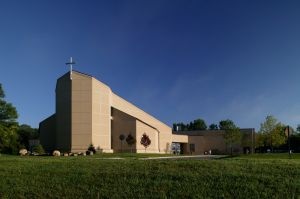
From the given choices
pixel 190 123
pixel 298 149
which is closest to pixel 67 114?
pixel 298 149

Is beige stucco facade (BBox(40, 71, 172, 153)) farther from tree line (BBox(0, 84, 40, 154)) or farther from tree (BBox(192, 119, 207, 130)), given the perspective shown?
tree (BBox(192, 119, 207, 130))

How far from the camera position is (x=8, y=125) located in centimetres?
5453

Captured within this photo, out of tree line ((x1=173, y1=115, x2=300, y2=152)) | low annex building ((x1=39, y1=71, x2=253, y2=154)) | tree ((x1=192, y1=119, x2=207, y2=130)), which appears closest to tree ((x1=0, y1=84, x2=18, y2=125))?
low annex building ((x1=39, y1=71, x2=253, y2=154))

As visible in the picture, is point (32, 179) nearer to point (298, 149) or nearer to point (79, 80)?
point (79, 80)

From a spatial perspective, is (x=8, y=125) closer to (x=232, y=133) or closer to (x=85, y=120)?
(x=85, y=120)

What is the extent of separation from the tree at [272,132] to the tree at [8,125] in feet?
131

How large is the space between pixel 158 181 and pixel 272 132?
66126 mm

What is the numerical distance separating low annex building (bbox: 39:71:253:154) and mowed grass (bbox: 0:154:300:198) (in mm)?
45907

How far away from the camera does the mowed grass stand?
389 inches

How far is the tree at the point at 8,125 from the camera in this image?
52.3 m

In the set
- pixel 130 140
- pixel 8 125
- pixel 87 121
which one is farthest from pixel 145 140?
pixel 8 125

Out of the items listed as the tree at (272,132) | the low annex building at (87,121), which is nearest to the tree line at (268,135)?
the tree at (272,132)

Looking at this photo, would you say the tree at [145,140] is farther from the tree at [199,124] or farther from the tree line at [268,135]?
the tree at [199,124]

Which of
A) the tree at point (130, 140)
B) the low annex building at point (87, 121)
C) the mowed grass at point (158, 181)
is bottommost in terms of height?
the mowed grass at point (158, 181)
